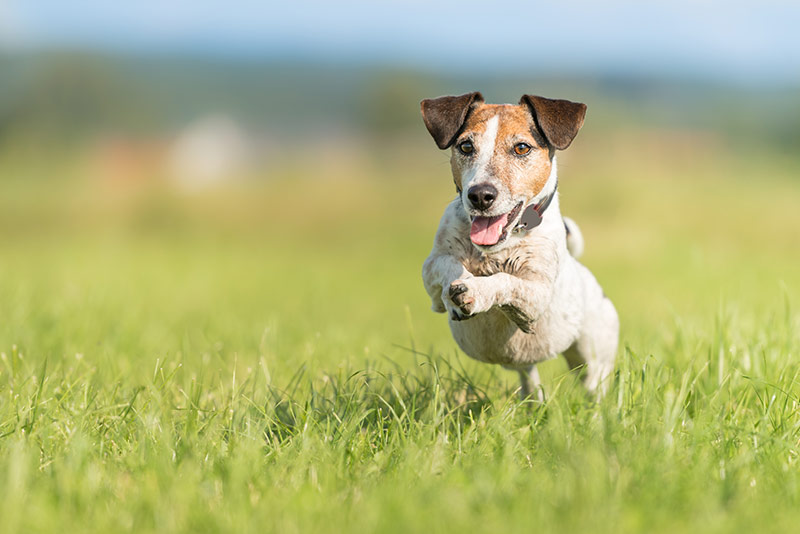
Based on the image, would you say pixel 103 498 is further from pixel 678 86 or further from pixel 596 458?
pixel 678 86

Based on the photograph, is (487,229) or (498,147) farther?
(498,147)

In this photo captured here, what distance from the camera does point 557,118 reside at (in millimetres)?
4195

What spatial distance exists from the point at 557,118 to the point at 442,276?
1064mm

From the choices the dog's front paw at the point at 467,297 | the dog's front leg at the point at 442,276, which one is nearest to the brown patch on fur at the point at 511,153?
the dog's front leg at the point at 442,276

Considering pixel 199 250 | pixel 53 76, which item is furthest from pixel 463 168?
pixel 53 76

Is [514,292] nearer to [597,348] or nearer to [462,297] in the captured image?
[462,297]

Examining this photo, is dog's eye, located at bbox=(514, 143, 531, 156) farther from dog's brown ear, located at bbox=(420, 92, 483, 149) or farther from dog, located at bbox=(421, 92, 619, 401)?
dog's brown ear, located at bbox=(420, 92, 483, 149)

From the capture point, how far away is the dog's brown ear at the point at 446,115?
4.23 metres

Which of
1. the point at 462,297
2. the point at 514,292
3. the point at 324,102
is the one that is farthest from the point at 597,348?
the point at 324,102

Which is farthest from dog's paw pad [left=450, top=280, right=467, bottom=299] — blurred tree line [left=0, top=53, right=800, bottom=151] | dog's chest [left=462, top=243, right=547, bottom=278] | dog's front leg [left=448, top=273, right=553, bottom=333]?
blurred tree line [left=0, top=53, right=800, bottom=151]

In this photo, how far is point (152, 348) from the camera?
7.16 metres

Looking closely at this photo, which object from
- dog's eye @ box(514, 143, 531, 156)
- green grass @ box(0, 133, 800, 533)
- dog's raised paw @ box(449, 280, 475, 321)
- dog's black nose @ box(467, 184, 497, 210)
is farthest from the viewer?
dog's eye @ box(514, 143, 531, 156)

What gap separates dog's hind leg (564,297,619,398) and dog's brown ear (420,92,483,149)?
1.45m

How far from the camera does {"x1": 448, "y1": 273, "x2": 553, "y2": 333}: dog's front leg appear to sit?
3658 millimetres
